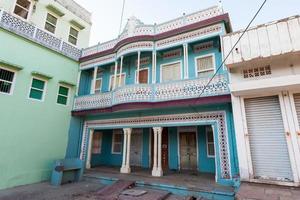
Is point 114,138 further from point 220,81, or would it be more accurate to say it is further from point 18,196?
point 220,81

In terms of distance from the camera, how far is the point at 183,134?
1015 cm

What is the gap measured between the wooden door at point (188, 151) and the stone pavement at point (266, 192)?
14.7 ft

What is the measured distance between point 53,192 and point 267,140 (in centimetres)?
807

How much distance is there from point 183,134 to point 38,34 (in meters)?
9.53

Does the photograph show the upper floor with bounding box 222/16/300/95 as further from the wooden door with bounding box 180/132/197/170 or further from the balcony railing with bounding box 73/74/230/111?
the wooden door with bounding box 180/132/197/170

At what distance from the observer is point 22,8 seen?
899cm

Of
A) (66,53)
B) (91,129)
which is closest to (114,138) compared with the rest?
(91,129)

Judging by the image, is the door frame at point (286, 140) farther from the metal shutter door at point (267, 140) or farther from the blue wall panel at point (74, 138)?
the blue wall panel at point (74, 138)

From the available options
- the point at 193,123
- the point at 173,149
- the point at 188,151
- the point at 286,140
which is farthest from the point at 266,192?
the point at 173,149

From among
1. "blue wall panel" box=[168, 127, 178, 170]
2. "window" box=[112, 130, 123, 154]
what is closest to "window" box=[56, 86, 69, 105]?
"window" box=[112, 130, 123, 154]

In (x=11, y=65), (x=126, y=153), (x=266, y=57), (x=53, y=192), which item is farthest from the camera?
(x=126, y=153)

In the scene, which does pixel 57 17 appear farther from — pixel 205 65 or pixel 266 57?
pixel 266 57

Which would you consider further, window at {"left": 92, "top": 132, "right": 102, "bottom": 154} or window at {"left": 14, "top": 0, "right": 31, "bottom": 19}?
window at {"left": 92, "top": 132, "right": 102, "bottom": 154}

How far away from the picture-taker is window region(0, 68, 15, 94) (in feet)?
25.5
